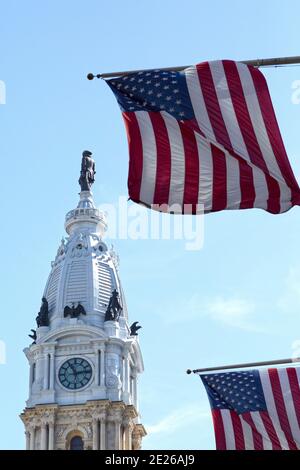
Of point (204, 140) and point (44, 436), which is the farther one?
point (44, 436)

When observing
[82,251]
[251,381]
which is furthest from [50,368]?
[251,381]

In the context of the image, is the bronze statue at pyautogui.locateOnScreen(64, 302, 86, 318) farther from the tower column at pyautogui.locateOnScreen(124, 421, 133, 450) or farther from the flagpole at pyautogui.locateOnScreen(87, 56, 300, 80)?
the flagpole at pyautogui.locateOnScreen(87, 56, 300, 80)

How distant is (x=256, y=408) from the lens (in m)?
37.7

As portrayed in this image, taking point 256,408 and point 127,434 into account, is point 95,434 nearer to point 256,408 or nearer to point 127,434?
point 127,434

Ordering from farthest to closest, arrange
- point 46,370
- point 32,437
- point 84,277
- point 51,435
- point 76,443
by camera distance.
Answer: point 84,277 → point 46,370 → point 32,437 → point 76,443 → point 51,435

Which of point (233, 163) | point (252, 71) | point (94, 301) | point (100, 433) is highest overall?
point (94, 301)

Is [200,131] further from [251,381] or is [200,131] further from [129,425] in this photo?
[129,425]

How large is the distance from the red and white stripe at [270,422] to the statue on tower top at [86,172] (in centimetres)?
7585

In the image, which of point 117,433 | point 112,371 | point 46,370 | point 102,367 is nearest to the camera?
point 117,433

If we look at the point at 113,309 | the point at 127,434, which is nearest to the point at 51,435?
the point at 127,434

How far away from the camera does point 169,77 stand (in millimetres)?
32375

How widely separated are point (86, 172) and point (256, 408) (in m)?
77.5

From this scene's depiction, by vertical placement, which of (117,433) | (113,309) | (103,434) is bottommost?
(103,434)

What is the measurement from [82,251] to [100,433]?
18.1 m
